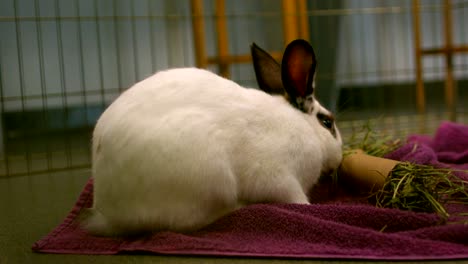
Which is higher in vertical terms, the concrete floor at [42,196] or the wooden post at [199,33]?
the wooden post at [199,33]

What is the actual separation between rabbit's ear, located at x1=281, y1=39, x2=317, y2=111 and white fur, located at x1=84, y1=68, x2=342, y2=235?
0.08m

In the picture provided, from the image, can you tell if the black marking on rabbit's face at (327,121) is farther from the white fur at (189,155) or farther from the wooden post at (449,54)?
the wooden post at (449,54)

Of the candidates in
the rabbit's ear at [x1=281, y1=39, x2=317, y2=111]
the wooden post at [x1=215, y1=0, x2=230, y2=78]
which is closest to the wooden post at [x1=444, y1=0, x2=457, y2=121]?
the wooden post at [x1=215, y1=0, x2=230, y2=78]

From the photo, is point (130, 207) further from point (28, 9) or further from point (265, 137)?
point (28, 9)

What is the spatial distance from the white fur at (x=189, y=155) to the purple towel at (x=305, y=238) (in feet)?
0.14

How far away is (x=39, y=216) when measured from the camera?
1.54 meters

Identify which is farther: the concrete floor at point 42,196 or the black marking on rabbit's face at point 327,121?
the black marking on rabbit's face at point 327,121

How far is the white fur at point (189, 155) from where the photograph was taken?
1096 mm

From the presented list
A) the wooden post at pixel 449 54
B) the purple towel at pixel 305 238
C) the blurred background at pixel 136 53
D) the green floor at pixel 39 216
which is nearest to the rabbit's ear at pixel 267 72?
the purple towel at pixel 305 238

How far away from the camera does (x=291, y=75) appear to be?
4.39ft

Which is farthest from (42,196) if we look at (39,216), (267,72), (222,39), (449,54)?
(449,54)

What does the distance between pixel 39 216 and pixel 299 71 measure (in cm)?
83

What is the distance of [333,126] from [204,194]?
502mm

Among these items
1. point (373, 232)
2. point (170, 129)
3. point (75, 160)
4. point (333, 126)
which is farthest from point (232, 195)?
point (75, 160)
